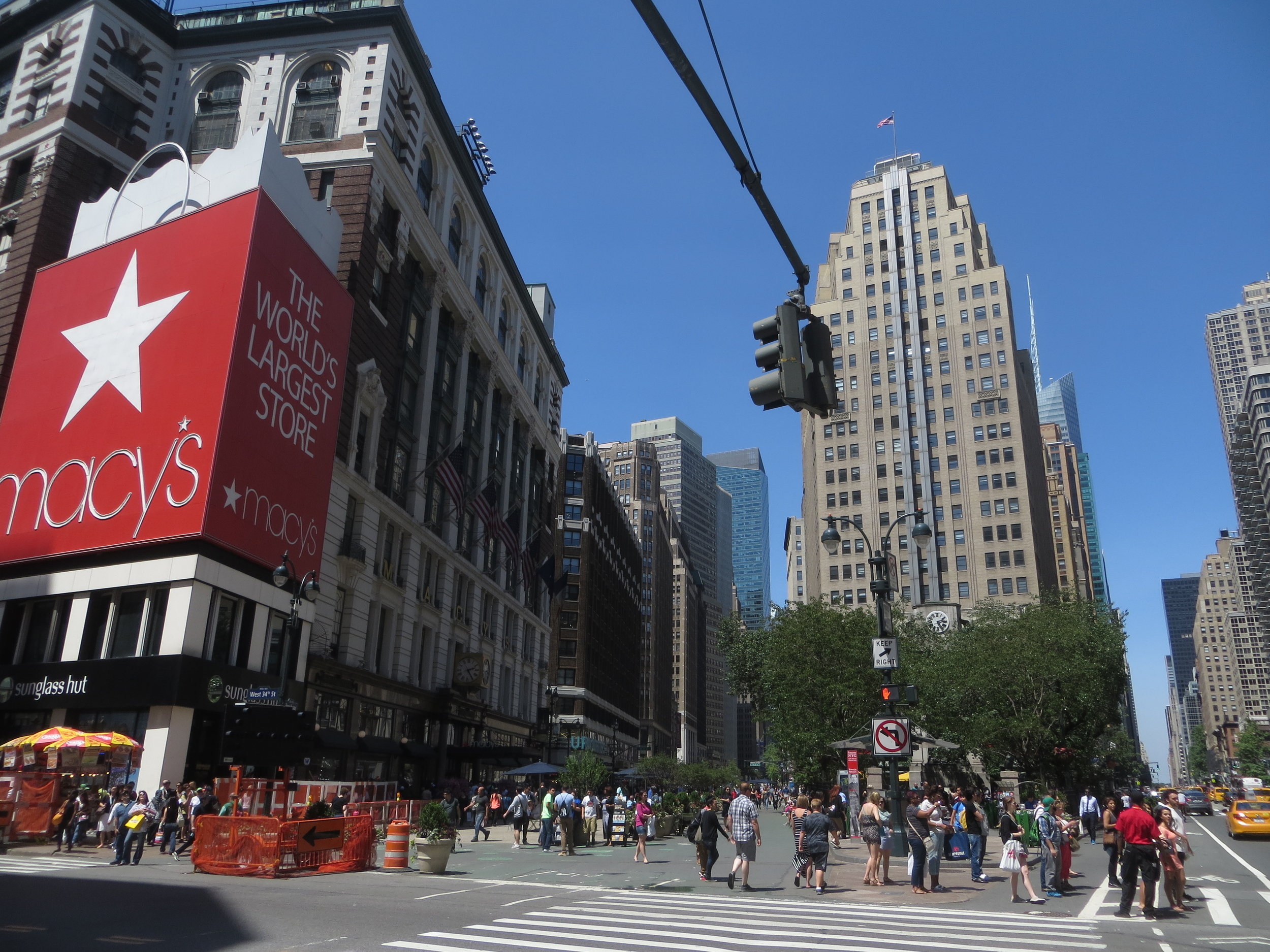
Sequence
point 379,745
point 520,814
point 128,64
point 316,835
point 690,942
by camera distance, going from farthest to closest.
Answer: point 128,64, point 379,745, point 520,814, point 316,835, point 690,942

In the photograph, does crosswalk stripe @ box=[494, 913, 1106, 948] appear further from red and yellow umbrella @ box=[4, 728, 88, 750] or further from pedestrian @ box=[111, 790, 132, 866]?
red and yellow umbrella @ box=[4, 728, 88, 750]

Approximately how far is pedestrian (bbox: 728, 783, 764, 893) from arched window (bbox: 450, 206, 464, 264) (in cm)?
4493

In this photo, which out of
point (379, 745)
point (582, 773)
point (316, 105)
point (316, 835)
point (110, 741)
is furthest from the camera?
point (316, 105)

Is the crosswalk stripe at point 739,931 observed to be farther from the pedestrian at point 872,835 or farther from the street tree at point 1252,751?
the street tree at point 1252,751

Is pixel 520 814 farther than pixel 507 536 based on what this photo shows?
No

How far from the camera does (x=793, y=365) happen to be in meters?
8.43

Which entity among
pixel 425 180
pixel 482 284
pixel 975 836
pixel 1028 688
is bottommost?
pixel 975 836

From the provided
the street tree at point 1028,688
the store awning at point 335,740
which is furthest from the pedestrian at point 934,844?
the street tree at point 1028,688

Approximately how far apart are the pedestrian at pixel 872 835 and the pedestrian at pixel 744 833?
7.28ft

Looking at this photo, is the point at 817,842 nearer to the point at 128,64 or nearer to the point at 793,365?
the point at 793,365

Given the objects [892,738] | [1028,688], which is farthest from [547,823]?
[1028,688]

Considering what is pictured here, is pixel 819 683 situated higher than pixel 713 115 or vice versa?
pixel 713 115

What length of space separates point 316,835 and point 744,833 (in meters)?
9.31

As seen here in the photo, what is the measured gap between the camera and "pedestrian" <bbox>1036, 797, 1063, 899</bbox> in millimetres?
17344
